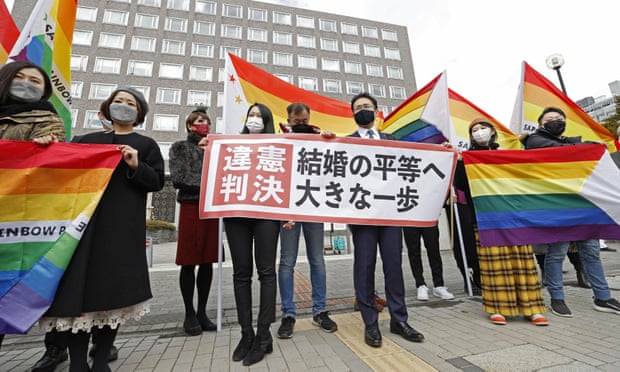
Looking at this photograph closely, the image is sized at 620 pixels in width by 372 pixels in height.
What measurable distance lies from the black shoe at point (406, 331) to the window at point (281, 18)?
3460cm

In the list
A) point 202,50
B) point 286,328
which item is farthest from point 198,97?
point 286,328

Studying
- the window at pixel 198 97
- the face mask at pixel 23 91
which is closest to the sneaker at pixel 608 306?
the face mask at pixel 23 91

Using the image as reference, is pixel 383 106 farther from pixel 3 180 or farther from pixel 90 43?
pixel 3 180

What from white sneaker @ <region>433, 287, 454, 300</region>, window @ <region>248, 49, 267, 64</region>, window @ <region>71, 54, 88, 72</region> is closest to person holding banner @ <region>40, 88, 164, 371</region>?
white sneaker @ <region>433, 287, 454, 300</region>

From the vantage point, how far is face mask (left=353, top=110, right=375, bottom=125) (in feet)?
9.67

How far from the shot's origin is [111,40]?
25297mm

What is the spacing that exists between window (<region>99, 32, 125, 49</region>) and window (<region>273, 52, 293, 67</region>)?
47.1 ft

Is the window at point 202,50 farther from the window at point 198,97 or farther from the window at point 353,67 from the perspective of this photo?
the window at point 353,67

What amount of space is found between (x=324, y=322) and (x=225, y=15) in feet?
112

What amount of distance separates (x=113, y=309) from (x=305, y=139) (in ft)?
6.98

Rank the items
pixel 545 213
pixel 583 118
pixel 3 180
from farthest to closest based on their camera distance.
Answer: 1. pixel 583 118
2. pixel 545 213
3. pixel 3 180

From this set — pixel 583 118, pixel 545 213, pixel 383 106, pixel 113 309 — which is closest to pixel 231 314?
pixel 113 309

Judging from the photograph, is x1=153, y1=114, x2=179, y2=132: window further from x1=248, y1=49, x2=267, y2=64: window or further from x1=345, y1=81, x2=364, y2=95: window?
x1=345, y1=81, x2=364, y2=95: window

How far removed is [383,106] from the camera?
1217 inches
